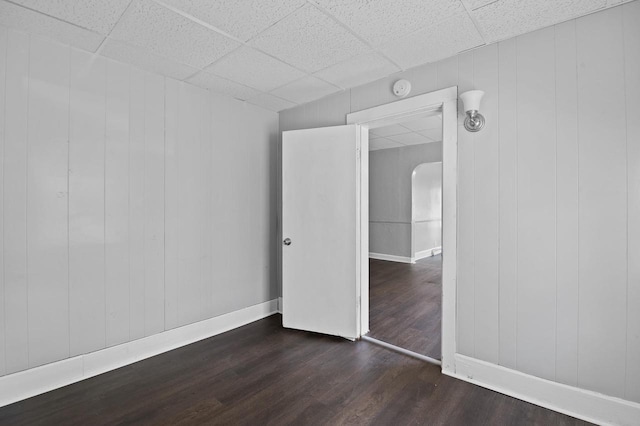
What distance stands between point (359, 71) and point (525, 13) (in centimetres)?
120

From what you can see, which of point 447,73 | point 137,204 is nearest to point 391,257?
point 447,73

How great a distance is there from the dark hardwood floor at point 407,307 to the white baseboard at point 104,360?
1570mm

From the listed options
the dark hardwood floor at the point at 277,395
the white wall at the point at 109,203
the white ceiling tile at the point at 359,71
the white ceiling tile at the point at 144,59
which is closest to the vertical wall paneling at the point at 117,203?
the white wall at the point at 109,203

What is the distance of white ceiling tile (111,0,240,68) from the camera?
70.2 inches

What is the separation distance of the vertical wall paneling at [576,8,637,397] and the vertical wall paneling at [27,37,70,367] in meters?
3.47

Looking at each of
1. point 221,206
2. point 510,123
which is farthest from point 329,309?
point 510,123

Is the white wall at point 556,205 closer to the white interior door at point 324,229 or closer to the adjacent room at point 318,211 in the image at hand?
the adjacent room at point 318,211

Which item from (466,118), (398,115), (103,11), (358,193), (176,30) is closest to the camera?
(103,11)

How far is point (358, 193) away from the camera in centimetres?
285

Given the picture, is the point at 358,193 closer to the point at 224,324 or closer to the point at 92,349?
the point at 224,324

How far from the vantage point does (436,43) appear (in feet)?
6.92

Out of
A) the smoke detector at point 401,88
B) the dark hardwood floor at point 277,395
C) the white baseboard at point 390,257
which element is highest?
the smoke detector at point 401,88

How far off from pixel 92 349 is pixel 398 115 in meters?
3.13

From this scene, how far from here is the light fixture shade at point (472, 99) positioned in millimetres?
2049
